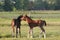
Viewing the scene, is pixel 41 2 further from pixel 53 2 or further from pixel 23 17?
pixel 23 17

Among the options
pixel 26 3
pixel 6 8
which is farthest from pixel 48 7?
pixel 6 8

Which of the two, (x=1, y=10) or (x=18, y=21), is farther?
(x=1, y=10)

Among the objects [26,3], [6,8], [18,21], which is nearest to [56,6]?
[26,3]

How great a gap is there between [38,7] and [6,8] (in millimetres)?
32222

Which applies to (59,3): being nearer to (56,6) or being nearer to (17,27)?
(56,6)

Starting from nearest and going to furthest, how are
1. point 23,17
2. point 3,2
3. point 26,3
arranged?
1. point 23,17
2. point 3,2
3. point 26,3

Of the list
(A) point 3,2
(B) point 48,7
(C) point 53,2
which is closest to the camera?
(A) point 3,2

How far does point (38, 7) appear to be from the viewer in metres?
96.9

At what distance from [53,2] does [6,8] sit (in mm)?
38788

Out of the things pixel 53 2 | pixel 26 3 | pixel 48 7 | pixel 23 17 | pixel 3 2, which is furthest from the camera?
pixel 53 2

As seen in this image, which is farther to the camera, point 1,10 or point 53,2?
point 53,2

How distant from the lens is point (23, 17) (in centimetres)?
1766

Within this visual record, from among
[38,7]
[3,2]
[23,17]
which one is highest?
[23,17]

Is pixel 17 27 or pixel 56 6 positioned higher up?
pixel 17 27
